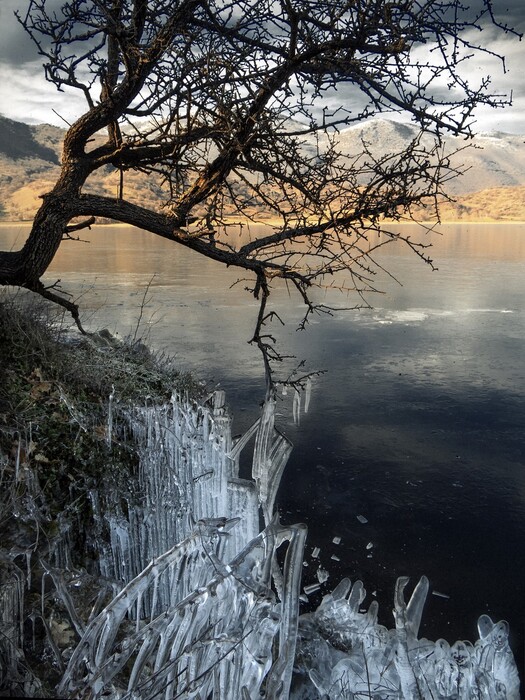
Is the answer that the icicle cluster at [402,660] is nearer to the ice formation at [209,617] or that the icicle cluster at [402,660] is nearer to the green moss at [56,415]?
the ice formation at [209,617]

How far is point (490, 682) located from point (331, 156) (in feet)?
14.4

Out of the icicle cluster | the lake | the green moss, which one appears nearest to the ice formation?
the icicle cluster

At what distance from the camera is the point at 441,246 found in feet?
99.9

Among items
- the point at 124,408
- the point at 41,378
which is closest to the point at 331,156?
the point at 124,408

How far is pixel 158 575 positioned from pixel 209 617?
1.16ft

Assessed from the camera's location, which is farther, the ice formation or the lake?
the lake

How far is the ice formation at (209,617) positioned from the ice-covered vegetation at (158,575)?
1 cm

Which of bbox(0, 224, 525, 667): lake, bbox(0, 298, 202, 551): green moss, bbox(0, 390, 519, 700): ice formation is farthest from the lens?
bbox(0, 224, 525, 667): lake

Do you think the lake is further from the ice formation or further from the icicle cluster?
the ice formation

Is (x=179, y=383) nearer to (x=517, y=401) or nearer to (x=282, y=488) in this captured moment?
(x=282, y=488)

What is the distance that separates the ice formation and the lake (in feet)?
2.71

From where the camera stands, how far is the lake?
518 centimetres

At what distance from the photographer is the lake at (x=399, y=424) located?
518 cm

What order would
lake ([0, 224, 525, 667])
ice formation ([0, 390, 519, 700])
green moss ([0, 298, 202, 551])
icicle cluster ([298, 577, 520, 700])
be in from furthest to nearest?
lake ([0, 224, 525, 667]), green moss ([0, 298, 202, 551]), icicle cluster ([298, 577, 520, 700]), ice formation ([0, 390, 519, 700])
